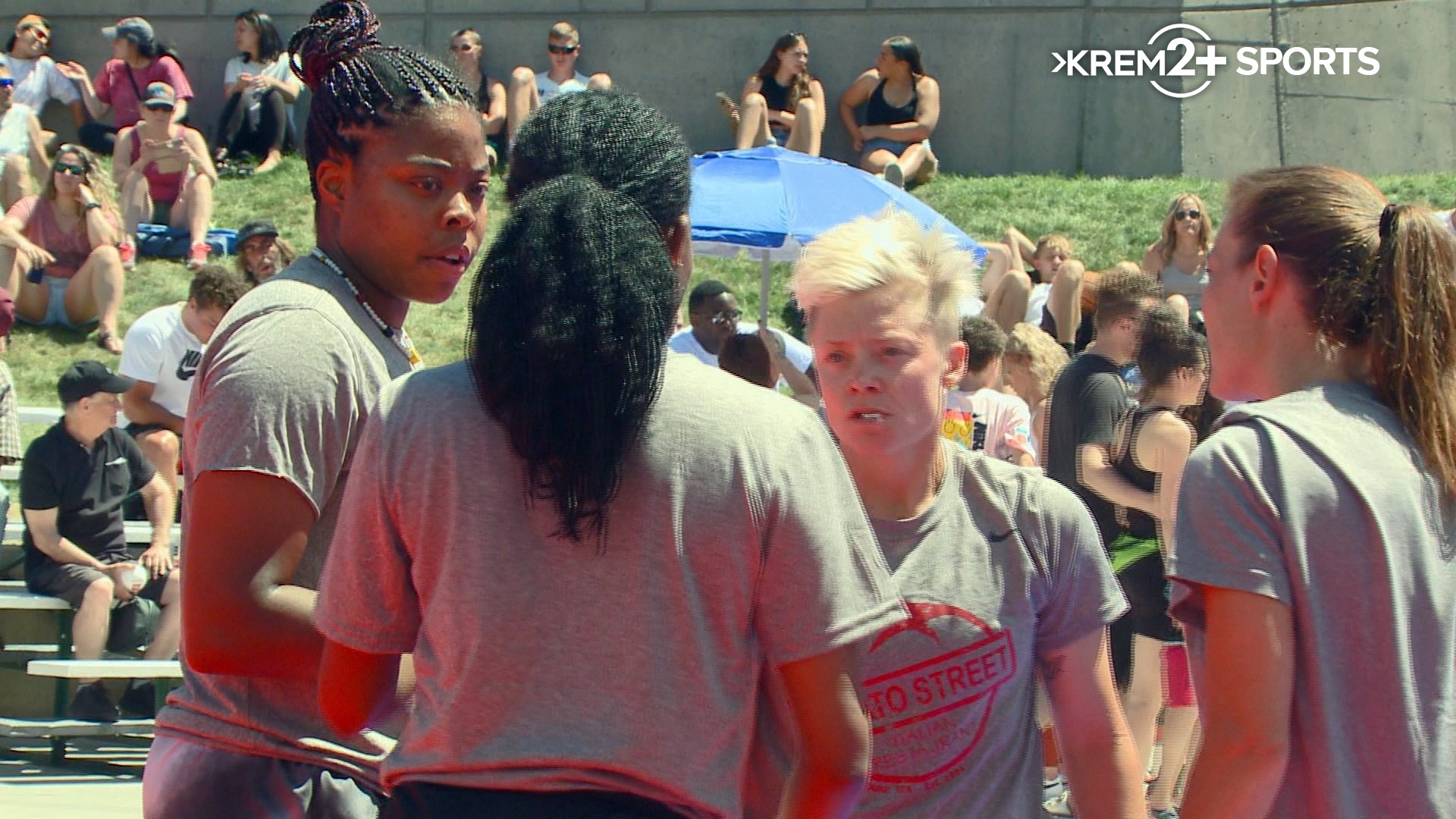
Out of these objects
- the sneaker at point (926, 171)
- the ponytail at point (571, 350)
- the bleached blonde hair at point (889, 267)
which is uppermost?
the sneaker at point (926, 171)

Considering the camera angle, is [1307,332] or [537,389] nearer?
[537,389]

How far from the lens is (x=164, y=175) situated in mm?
13203

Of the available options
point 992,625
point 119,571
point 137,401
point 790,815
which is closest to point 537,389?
point 790,815

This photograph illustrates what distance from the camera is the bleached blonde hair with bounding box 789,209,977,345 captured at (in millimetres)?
2574

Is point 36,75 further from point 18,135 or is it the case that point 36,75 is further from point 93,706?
point 93,706

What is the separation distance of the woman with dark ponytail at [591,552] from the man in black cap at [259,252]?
682 cm

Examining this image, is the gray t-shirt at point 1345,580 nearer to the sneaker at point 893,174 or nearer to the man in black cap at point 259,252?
the man in black cap at point 259,252

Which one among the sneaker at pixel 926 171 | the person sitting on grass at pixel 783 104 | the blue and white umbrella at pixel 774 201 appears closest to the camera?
the blue and white umbrella at pixel 774 201

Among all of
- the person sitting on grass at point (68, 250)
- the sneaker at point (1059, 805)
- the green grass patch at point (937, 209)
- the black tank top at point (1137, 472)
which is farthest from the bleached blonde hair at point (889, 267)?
the person sitting on grass at point (68, 250)

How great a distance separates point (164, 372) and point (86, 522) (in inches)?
41.7

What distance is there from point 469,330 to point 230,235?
12080mm

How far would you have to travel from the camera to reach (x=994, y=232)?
44.2 feet

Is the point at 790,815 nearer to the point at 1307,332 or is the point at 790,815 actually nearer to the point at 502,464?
the point at 502,464

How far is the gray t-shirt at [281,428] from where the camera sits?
2082mm
